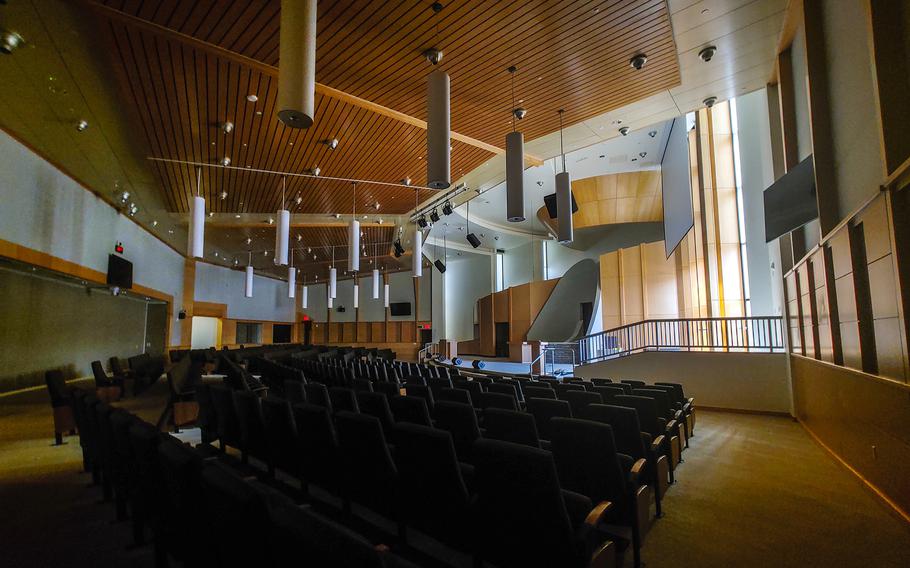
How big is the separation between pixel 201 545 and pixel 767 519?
3714mm

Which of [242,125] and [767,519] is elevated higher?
[242,125]

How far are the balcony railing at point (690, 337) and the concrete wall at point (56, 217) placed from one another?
448 inches

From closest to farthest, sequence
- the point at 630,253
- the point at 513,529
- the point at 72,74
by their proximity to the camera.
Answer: the point at 513,529
the point at 72,74
the point at 630,253

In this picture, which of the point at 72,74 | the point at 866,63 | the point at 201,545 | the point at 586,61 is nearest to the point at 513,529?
the point at 201,545

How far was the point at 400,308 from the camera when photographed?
81.5 ft

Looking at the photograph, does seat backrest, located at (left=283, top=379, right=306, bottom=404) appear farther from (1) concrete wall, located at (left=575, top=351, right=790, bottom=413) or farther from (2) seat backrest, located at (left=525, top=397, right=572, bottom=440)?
(1) concrete wall, located at (left=575, top=351, right=790, bottom=413)

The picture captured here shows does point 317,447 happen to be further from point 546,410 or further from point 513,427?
point 546,410

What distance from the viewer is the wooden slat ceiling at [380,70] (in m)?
4.64

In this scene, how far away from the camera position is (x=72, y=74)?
5504 mm

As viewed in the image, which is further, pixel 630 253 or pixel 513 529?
pixel 630 253

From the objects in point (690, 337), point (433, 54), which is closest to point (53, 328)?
point (433, 54)

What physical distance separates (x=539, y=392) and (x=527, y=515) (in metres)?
2.83

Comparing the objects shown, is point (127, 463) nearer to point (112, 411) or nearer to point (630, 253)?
point (112, 411)

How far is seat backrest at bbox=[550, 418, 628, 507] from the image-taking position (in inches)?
92.0
